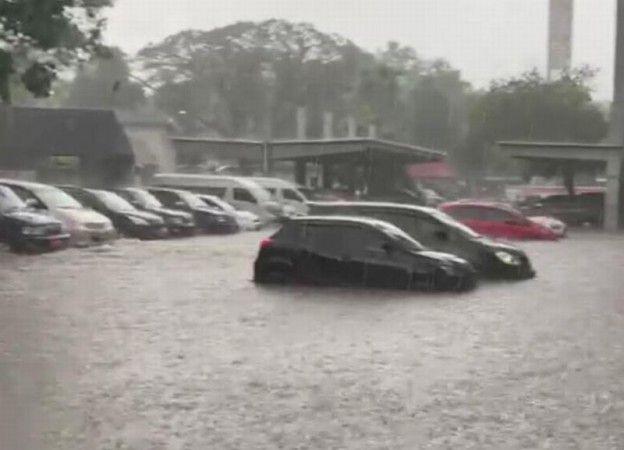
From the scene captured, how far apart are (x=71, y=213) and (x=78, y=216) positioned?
0.49 feet

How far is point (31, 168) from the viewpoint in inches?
1174

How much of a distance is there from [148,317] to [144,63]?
28325 mm

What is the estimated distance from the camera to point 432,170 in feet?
111

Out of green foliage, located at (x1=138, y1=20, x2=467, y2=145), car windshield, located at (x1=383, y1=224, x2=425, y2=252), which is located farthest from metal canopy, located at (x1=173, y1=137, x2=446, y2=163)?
car windshield, located at (x1=383, y1=224, x2=425, y2=252)

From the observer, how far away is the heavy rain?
7.99 meters

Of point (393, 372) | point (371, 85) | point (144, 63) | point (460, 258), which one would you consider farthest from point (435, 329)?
point (144, 63)

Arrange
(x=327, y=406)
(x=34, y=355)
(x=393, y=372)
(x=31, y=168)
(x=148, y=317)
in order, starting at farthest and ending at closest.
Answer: (x=31, y=168) < (x=148, y=317) < (x=34, y=355) < (x=393, y=372) < (x=327, y=406)

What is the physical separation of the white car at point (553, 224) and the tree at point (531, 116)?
282 cm

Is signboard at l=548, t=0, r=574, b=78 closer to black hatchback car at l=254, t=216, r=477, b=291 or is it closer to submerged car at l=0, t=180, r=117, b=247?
submerged car at l=0, t=180, r=117, b=247

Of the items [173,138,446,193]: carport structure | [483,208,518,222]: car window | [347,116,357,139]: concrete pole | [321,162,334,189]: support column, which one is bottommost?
[483,208,518,222]: car window

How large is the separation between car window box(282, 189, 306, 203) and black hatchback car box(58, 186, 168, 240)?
6.50 meters

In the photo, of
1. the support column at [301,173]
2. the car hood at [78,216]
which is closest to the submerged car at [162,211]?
the car hood at [78,216]

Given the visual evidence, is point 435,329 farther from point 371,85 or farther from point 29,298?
point 371,85

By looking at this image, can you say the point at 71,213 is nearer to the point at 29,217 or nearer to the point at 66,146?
the point at 29,217
